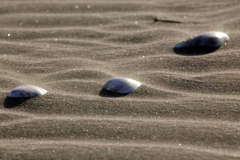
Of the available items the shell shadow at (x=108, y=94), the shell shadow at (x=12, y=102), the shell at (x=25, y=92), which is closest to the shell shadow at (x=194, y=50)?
the shell shadow at (x=108, y=94)

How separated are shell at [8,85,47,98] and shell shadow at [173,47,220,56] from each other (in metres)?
1.14

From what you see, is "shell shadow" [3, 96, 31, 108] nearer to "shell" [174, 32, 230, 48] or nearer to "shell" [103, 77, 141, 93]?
"shell" [103, 77, 141, 93]

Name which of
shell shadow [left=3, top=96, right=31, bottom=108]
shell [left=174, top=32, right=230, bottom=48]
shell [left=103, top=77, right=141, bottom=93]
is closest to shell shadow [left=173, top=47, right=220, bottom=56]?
shell [left=174, top=32, right=230, bottom=48]

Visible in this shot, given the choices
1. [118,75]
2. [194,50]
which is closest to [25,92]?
[118,75]

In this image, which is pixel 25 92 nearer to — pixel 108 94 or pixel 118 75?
pixel 108 94

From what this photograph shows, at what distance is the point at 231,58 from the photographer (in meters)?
1.93

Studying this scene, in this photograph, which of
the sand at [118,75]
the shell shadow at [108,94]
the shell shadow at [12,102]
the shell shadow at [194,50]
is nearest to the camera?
the sand at [118,75]

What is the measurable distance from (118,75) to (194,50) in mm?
696

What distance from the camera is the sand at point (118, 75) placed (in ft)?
4.07

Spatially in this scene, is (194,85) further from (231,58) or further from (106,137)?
(106,137)

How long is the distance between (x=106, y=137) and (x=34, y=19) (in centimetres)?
196

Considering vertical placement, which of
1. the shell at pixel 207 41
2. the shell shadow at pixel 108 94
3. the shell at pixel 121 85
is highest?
the shell at pixel 207 41

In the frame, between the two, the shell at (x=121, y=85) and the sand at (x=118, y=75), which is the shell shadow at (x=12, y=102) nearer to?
the sand at (x=118, y=75)

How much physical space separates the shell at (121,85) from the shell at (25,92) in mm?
435
